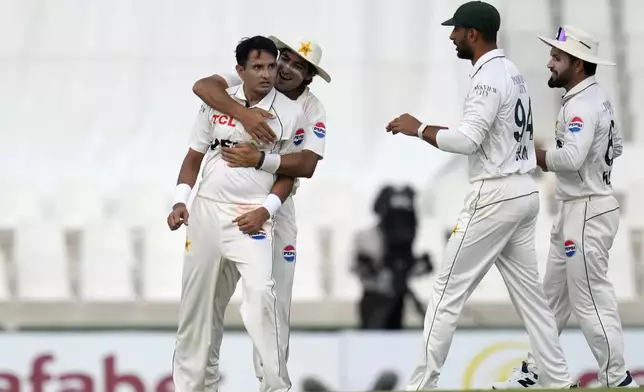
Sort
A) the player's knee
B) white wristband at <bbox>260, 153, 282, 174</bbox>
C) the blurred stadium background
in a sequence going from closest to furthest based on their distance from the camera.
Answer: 1. the player's knee
2. white wristband at <bbox>260, 153, 282, 174</bbox>
3. the blurred stadium background

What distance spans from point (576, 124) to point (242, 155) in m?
1.38

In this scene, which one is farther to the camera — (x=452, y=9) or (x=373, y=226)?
(x=452, y=9)

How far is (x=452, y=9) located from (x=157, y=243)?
2.67 metres

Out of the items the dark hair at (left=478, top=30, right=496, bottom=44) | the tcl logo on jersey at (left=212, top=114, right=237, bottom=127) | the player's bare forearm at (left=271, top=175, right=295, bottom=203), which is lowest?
the player's bare forearm at (left=271, top=175, right=295, bottom=203)

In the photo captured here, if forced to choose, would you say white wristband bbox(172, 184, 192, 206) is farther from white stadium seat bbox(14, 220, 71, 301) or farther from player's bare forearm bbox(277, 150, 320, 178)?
white stadium seat bbox(14, 220, 71, 301)

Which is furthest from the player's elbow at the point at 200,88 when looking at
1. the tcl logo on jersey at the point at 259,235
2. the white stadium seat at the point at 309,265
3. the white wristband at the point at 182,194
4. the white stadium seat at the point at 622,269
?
the white stadium seat at the point at 622,269

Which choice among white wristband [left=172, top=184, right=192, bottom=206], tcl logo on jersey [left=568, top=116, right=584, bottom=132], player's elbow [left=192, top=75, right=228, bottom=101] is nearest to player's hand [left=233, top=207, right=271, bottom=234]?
white wristband [left=172, top=184, right=192, bottom=206]

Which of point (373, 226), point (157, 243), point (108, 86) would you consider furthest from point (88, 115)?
point (373, 226)

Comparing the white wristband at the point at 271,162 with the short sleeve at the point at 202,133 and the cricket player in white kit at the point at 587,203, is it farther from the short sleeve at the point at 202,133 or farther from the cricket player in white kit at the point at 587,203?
the cricket player in white kit at the point at 587,203

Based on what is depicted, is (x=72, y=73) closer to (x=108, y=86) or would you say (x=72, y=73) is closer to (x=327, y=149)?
(x=108, y=86)

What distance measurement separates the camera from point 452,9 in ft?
31.3

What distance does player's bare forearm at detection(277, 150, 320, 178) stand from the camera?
5133 millimetres

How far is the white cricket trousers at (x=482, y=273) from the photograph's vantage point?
5.25m

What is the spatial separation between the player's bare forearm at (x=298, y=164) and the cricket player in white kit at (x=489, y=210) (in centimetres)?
33
